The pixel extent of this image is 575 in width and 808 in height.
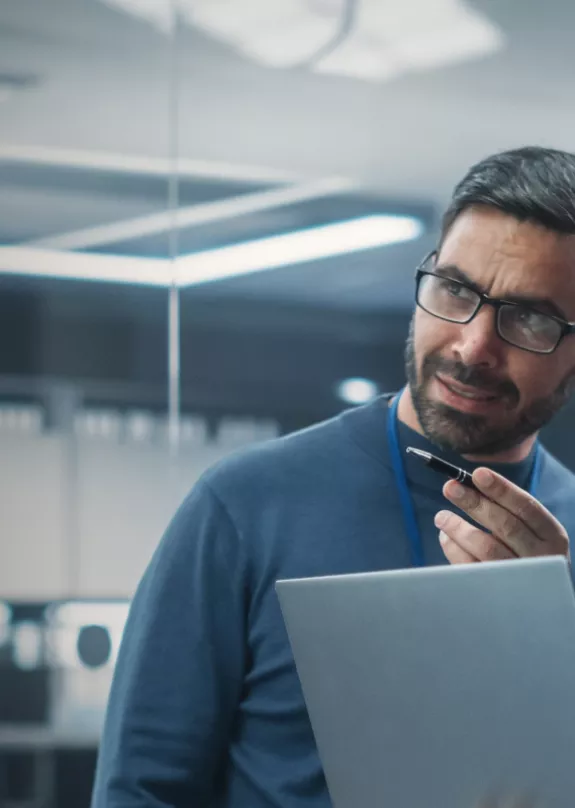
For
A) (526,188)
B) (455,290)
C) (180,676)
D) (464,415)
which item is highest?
(526,188)

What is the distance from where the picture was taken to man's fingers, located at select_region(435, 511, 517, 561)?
106cm

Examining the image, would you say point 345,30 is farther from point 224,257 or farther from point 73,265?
point 73,265

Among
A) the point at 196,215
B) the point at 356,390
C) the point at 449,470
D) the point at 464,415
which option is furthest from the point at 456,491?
the point at 196,215

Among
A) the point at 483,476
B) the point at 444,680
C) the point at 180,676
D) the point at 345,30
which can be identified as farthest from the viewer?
the point at 345,30

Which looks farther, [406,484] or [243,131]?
[243,131]

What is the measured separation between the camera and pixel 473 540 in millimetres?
1066

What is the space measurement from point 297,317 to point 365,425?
3.87ft

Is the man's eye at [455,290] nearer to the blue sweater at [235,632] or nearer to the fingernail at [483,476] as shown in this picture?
the blue sweater at [235,632]

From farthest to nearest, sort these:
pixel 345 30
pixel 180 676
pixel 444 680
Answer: pixel 345 30 → pixel 180 676 → pixel 444 680

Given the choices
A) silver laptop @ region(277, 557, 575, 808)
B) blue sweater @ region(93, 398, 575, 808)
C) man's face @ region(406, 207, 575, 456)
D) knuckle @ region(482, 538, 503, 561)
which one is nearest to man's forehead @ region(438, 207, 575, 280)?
man's face @ region(406, 207, 575, 456)

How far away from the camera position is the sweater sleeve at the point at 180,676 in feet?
3.84

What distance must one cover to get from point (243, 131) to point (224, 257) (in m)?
0.29

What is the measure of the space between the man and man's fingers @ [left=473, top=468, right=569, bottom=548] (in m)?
0.12

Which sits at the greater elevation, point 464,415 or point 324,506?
point 464,415
